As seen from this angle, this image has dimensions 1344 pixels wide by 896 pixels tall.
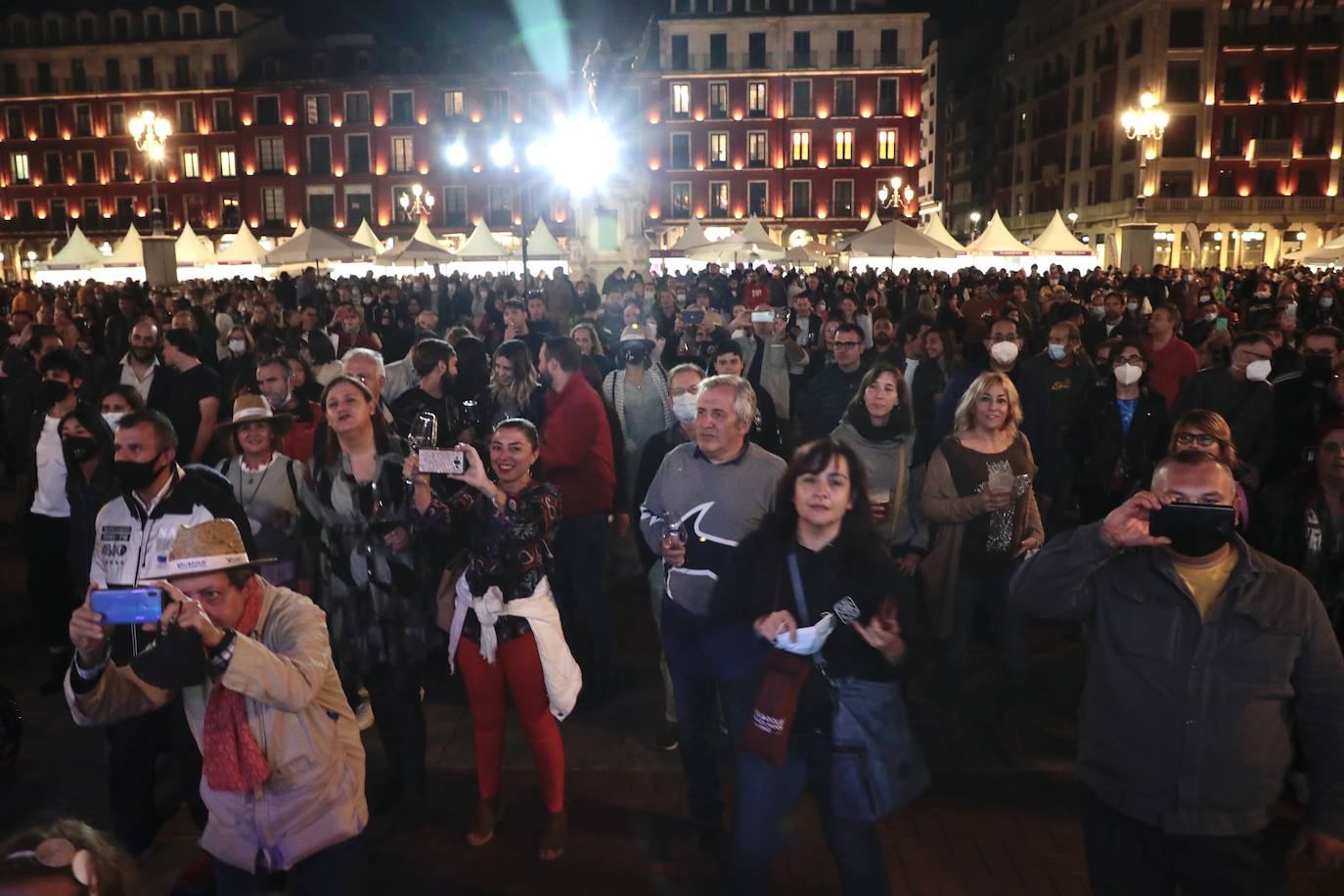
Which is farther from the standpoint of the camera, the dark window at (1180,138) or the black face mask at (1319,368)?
the dark window at (1180,138)

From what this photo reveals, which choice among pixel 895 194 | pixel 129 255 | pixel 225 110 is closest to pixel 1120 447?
pixel 129 255

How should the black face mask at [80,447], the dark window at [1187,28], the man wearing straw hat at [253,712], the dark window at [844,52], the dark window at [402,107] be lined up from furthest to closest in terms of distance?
the dark window at [402,107] → the dark window at [844,52] → the dark window at [1187,28] → the black face mask at [80,447] → the man wearing straw hat at [253,712]

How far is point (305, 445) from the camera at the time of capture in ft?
18.3

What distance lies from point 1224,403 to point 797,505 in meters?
4.35

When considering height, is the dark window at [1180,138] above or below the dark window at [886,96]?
below

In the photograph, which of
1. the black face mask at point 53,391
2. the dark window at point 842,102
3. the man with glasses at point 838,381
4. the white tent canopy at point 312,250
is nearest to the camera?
the black face mask at point 53,391

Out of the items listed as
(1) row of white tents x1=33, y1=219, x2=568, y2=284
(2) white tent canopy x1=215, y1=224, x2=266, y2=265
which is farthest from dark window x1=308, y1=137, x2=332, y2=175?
(2) white tent canopy x1=215, y1=224, x2=266, y2=265

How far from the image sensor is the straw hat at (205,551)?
256cm

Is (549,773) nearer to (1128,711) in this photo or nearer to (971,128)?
(1128,711)

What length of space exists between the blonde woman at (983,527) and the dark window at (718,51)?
5542 centimetres

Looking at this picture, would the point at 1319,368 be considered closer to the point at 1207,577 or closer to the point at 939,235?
the point at 1207,577

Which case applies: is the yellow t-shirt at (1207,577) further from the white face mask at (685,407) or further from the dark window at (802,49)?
the dark window at (802,49)

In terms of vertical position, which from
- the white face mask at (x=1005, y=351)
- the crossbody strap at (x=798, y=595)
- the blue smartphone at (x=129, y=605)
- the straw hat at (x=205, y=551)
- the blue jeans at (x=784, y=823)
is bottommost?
the blue jeans at (x=784, y=823)

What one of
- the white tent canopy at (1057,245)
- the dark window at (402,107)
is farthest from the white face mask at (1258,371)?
the dark window at (402,107)
